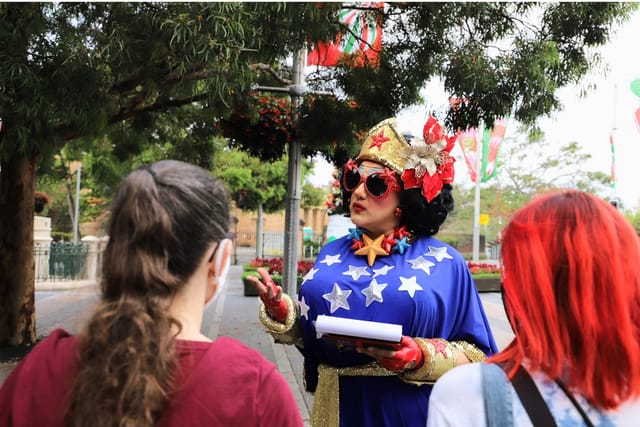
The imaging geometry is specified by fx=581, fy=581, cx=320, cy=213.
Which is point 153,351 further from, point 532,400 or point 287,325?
point 287,325

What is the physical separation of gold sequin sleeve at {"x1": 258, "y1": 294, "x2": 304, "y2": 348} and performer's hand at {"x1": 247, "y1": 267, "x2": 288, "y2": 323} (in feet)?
0.07

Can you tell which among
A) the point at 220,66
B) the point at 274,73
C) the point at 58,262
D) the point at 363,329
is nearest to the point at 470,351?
the point at 363,329

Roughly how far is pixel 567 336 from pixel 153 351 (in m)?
0.82

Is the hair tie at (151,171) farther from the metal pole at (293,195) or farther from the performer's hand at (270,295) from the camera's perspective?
the metal pole at (293,195)

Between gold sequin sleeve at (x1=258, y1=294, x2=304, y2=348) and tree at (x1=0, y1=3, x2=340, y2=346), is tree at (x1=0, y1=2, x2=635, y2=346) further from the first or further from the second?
gold sequin sleeve at (x1=258, y1=294, x2=304, y2=348)

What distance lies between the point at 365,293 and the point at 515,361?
1247 mm

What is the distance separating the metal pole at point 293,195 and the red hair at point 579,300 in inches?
237

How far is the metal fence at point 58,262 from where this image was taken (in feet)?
60.7

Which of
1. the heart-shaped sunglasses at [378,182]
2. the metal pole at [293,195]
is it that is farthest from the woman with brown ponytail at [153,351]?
the metal pole at [293,195]

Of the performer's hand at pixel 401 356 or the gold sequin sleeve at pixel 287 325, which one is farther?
the gold sequin sleeve at pixel 287 325

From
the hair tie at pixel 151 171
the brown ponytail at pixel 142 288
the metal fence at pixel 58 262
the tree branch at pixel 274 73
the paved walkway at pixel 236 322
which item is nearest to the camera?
the brown ponytail at pixel 142 288

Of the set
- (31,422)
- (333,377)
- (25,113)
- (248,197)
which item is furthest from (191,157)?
(248,197)

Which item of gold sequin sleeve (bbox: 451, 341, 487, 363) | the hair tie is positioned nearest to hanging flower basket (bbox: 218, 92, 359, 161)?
gold sequin sleeve (bbox: 451, 341, 487, 363)

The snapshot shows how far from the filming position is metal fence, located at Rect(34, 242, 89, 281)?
1851 cm
